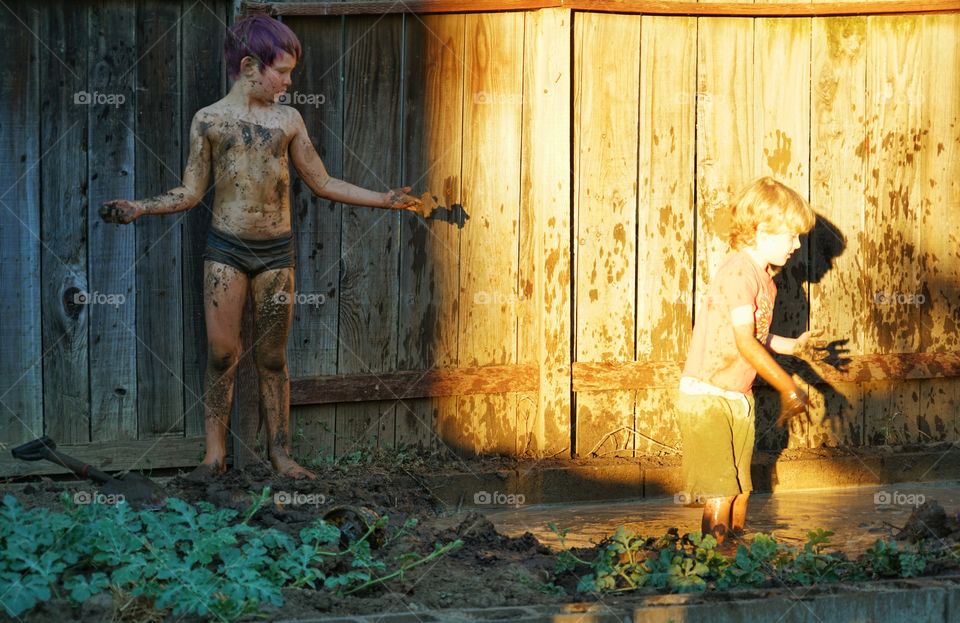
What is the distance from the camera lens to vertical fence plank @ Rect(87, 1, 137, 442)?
6023mm

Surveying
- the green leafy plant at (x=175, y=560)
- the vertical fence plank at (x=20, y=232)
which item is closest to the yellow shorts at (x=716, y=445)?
the green leafy plant at (x=175, y=560)

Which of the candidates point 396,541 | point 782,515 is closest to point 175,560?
point 396,541

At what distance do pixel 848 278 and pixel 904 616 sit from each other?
9.58 ft

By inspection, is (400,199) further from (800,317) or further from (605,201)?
(800,317)

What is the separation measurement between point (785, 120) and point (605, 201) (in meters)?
1.04

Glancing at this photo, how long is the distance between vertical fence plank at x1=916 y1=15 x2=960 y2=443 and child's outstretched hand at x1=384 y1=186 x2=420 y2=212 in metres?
2.86

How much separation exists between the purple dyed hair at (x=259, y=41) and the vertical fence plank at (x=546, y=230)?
1.35 meters

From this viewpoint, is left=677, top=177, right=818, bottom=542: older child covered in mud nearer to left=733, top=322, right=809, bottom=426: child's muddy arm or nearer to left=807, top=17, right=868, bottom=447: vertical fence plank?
left=733, top=322, right=809, bottom=426: child's muddy arm

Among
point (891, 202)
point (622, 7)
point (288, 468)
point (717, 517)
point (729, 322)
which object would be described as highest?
point (622, 7)

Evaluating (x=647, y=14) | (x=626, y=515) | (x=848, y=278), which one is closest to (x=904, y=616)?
(x=626, y=515)

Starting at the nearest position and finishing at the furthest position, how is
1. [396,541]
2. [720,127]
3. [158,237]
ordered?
[396,541] < [158,237] < [720,127]

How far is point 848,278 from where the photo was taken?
7.04 meters

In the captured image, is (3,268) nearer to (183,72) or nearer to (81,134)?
(81,134)

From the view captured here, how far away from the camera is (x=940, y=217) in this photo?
712 centimetres
